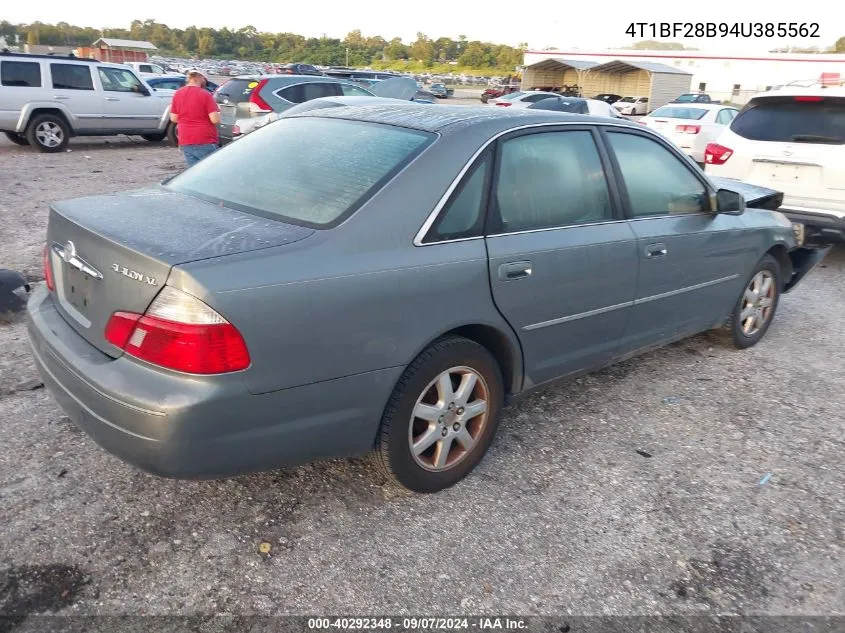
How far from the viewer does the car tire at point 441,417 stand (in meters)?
2.75

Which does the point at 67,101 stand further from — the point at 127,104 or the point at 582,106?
the point at 582,106

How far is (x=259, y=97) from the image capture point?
12.7 metres

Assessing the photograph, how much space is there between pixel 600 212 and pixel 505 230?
2.49 ft

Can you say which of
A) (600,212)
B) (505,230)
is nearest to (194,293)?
(505,230)

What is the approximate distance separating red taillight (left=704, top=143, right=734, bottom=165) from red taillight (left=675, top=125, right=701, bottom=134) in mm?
7719

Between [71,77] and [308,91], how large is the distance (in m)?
4.53

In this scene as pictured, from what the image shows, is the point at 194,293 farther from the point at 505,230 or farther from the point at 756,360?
the point at 756,360

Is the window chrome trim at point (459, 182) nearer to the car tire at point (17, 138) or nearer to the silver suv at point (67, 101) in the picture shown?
the silver suv at point (67, 101)

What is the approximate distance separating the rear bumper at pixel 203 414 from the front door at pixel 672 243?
1.81 metres

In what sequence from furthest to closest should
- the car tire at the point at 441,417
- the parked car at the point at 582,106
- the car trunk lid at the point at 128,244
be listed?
the parked car at the point at 582,106 → the car tire at the point at 441,417 → the car trunk lid at the point at 128,244

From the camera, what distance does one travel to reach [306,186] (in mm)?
2941

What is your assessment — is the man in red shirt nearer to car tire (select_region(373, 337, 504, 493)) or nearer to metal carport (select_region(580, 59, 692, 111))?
car tire (select_region(373, 337, 504, 493))

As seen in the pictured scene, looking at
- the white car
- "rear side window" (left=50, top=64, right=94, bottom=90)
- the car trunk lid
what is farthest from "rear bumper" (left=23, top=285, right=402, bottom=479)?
the white car

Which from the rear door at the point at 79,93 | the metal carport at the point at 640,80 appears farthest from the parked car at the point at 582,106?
the metal carport at the point at 640,80
